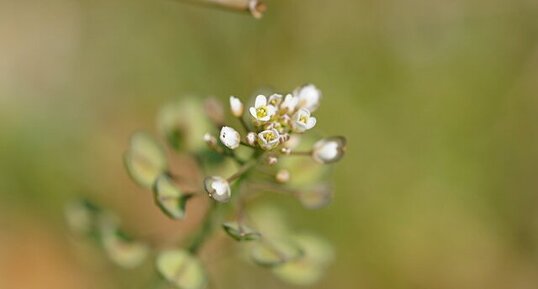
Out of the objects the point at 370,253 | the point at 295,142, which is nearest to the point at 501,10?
the point at 370,253

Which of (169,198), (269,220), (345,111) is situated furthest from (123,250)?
(345,111)

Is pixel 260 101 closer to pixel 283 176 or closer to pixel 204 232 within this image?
pixel 283 176

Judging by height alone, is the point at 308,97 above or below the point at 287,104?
above

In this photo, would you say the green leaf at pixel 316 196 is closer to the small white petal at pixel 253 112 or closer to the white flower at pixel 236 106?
the white flower at pixel 236 106

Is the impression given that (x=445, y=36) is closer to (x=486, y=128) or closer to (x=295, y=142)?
(x=486, y=128)

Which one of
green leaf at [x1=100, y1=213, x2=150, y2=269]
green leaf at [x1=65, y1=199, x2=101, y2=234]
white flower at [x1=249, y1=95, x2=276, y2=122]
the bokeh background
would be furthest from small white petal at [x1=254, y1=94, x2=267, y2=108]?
the bokeh background
